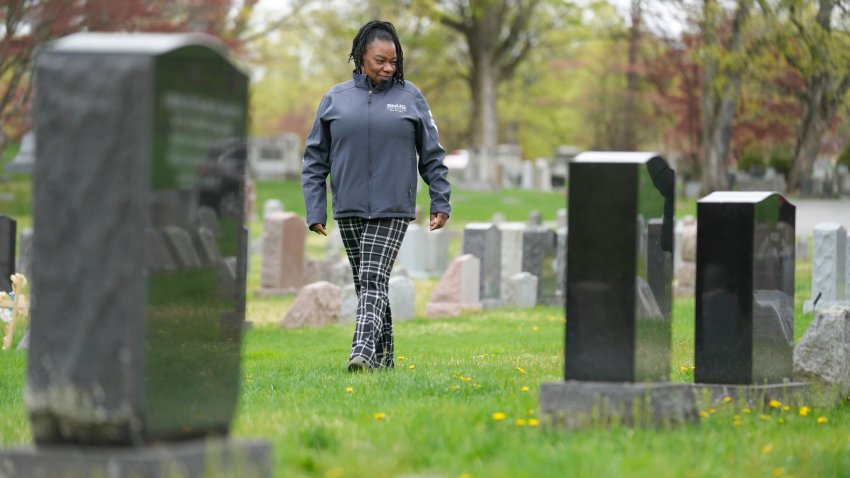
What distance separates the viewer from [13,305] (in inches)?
528

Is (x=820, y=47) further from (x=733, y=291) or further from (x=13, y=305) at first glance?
(x=733, y=291)

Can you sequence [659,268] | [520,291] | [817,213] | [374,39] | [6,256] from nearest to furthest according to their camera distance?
1. [659,268]
2. [374,39]
3. [6,256]
4. [520,291]
5. [817,213]

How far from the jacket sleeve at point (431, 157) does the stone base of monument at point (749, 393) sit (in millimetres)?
2222

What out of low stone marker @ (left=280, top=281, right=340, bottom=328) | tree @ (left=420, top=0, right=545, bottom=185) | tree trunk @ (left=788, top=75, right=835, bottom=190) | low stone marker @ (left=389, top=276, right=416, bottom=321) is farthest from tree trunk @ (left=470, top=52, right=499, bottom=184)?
low stone marker @ (left=280, top=281, right=340, bottom=328)

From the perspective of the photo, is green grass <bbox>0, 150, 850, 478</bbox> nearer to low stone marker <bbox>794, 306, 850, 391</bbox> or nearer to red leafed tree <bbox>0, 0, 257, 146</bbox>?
low stone marker <bbox>794, 306, 850, 391</bbox>

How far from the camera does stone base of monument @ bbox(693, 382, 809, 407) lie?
7.82 metres

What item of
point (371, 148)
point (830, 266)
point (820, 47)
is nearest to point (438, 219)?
point (371, 148)

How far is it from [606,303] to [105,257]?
253cm

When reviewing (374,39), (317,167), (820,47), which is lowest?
(317,167)

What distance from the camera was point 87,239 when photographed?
4742 millimetres

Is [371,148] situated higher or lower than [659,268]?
higher

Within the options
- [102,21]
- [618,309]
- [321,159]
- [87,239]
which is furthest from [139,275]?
[102,21]

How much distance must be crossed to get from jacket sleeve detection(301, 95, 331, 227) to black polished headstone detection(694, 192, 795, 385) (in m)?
2.50

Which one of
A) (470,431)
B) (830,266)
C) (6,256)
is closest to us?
(470,431)
